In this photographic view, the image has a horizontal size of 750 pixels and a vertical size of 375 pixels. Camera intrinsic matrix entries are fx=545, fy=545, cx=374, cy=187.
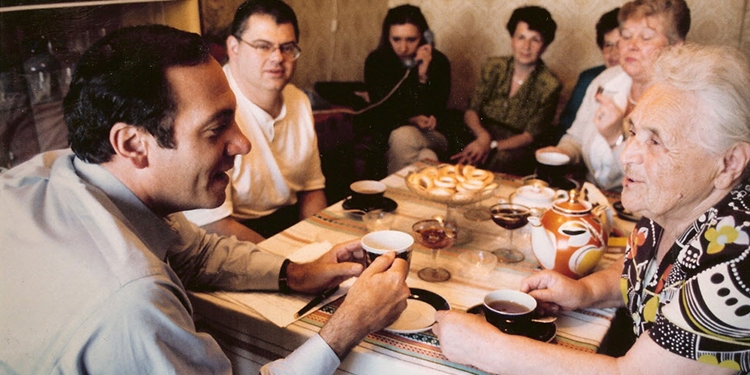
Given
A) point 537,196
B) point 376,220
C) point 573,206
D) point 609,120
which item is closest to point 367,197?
point 376,220

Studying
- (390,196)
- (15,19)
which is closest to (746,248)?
(390,196)

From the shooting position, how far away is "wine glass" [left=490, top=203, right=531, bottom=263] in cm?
145

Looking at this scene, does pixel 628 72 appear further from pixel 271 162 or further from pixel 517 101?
pixel 271 162

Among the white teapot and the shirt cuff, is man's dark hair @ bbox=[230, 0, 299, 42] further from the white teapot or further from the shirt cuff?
the shirt cuff

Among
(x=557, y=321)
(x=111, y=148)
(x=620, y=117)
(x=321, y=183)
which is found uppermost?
(x=111, y=148)

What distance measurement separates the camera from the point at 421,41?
3.78m

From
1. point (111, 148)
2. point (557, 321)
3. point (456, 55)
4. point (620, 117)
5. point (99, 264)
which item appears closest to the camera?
point (99, 264)

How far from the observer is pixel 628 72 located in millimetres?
2355

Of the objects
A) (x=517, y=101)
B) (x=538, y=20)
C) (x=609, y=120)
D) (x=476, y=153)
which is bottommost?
(x=476, y=153)

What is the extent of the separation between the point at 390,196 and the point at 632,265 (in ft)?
2.83

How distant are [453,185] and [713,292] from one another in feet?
2.69

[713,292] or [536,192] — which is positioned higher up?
[713,292]

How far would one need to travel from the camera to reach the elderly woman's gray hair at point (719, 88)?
948mm

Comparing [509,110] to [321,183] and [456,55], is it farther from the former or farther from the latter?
[321,183]
